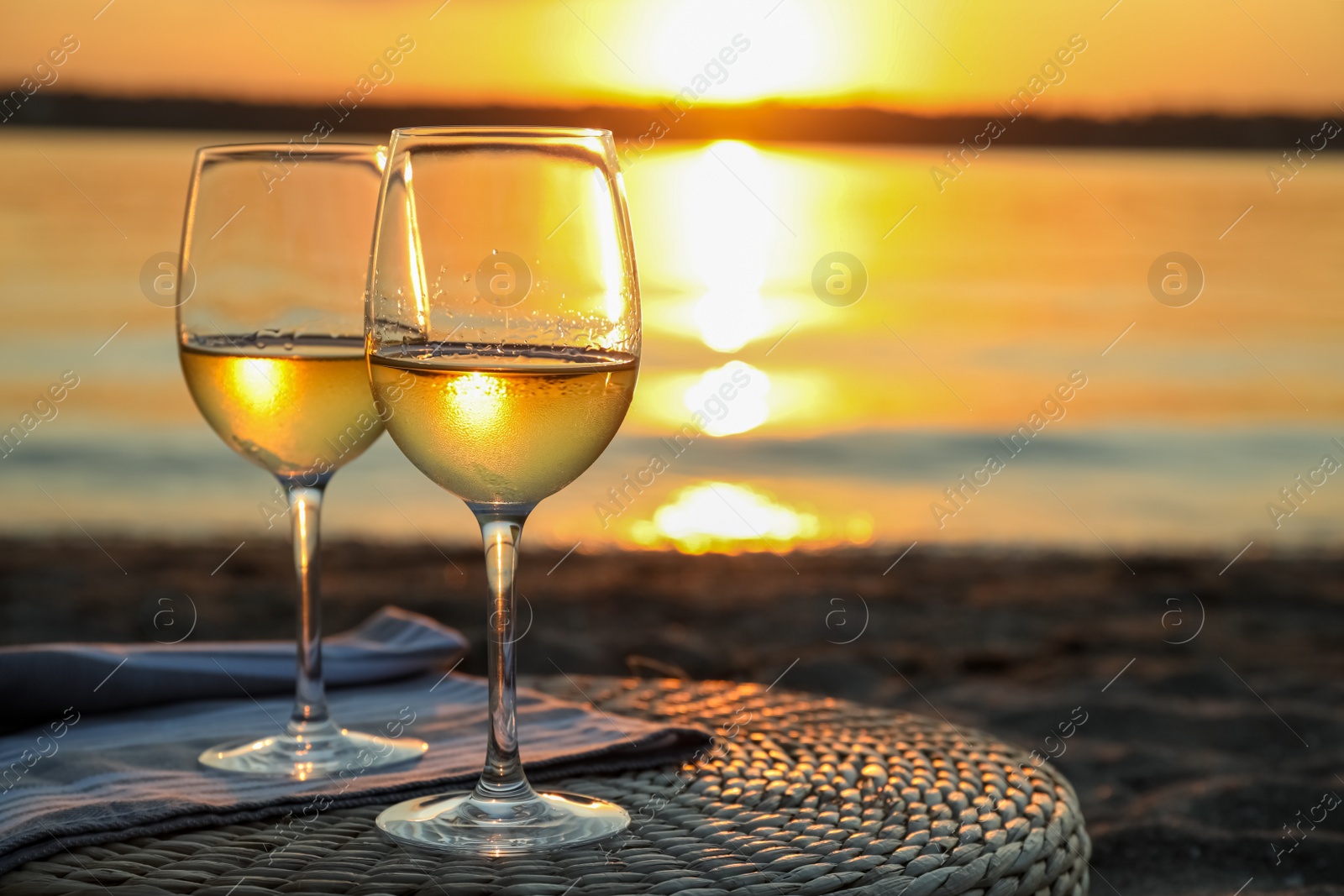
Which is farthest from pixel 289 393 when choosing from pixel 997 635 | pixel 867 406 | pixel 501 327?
pixel 867 406

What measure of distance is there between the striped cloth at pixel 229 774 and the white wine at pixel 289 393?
0.39 metres

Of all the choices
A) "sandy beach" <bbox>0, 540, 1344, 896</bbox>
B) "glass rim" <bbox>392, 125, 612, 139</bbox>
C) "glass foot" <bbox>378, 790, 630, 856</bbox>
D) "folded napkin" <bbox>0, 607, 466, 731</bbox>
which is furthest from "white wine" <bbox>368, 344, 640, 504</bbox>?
"sandy beach" <bbox>0, 540, 1344, 896</bbox>

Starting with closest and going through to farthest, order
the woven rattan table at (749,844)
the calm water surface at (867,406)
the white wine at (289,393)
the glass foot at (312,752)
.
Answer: the woven rattan table at (749,844) → the glass foot at (312,752) → the white wine at (289,393) → the calm water surface at (867,406)

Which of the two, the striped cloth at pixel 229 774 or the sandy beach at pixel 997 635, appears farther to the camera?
the sandy beach at pixel 997 635

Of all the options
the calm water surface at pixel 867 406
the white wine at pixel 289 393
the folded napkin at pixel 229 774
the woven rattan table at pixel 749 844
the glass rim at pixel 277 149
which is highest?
the calm water surface at pixel 867 406

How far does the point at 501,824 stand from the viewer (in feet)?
5.08

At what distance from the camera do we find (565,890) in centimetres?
138

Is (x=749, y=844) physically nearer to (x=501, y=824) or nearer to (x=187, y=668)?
(x=501, y=824)

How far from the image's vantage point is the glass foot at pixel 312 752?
1.79 meters

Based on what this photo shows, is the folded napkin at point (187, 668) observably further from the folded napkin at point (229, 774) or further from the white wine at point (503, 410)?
the white wine at point (503, 410)

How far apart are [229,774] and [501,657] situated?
45 centimetres

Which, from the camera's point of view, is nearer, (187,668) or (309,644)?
(309,644)

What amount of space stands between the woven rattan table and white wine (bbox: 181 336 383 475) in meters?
0.55

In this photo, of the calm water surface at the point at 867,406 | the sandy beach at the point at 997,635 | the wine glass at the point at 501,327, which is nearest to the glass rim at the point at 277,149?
the wine glass at the point at 501,327
